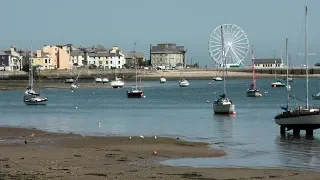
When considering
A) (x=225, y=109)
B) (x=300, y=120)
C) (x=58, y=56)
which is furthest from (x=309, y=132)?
(x=58, y=56)

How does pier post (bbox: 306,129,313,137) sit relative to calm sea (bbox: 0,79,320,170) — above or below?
above

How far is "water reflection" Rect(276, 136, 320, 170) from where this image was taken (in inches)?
1100

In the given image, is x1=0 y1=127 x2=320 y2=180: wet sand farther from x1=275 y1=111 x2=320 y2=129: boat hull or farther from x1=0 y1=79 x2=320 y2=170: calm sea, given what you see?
x1=275 y1=111 x2=320 y2=129: boat hull

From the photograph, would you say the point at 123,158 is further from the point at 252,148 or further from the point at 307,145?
the point at 307,145

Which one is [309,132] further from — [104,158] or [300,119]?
[104,158]

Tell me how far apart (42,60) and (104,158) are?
529 ft

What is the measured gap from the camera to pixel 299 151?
32250 millimetres

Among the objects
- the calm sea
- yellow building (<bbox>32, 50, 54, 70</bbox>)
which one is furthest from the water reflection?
yellow building (<bbox>32, 50, 54, 70</bbox>)

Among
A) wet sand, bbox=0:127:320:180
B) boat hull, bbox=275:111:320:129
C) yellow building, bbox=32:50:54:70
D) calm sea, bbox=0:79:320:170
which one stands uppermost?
yellow building, bbox=32:50:54:70

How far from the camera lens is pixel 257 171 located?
25.6 metres

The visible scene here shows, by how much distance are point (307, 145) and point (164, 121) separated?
20.2 meters

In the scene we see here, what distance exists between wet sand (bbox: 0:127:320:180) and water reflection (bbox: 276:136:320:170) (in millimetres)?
2370

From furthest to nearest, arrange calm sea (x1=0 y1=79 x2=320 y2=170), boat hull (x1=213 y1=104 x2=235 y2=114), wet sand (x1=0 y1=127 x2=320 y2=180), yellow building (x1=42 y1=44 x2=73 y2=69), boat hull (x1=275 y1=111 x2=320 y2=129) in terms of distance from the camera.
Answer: yellow building (x1=42 y1=44 x2=73 y2=69)
boat hull (x1=213 y1=104 x2=235 y2=114)
boat hull (x1=275 y1=111 x2=320 y2=129)
calm sea (x1=0 y1=79 x2=320 y2=170)
wet sand (x1=0 y1=127 x2=320 y2=180)

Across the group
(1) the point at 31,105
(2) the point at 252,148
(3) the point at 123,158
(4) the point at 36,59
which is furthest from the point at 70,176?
(4) the point at 36,59
